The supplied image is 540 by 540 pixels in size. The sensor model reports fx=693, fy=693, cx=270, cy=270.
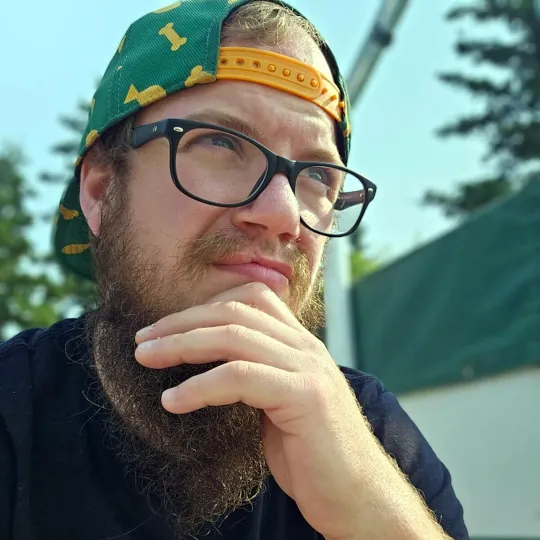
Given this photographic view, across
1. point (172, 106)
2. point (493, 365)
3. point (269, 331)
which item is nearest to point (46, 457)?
point (269, 331)

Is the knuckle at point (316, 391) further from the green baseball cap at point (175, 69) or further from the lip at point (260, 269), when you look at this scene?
the green baseball cap at point (175, 69)

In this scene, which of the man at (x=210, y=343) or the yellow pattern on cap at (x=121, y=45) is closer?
the man at (x=210, y=343)

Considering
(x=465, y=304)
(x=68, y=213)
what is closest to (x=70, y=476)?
(x=68, y=213)

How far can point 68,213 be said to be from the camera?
258cm

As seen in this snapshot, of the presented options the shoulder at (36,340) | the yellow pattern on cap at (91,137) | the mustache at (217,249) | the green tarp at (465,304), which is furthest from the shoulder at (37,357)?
the green tarp at (465,304)

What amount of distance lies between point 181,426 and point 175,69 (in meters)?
0.98

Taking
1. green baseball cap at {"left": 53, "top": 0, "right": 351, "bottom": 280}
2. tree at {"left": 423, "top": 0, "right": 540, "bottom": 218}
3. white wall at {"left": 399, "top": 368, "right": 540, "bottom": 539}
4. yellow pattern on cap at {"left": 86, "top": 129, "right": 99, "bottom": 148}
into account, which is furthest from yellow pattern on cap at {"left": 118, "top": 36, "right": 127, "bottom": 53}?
tree at {"left": 423, "top": 0, "right": 540, "bottom": 218}

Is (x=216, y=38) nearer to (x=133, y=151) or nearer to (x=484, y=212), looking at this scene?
A: (x=133, y=151)

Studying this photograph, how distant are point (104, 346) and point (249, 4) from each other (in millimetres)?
1128

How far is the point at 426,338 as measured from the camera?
5727 millimetres

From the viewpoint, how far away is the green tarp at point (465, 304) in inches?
184

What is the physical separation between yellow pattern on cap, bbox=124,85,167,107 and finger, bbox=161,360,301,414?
0.92 metres

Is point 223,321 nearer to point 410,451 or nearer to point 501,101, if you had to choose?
point 410,451

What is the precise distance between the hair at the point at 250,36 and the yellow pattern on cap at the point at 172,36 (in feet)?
0.41
